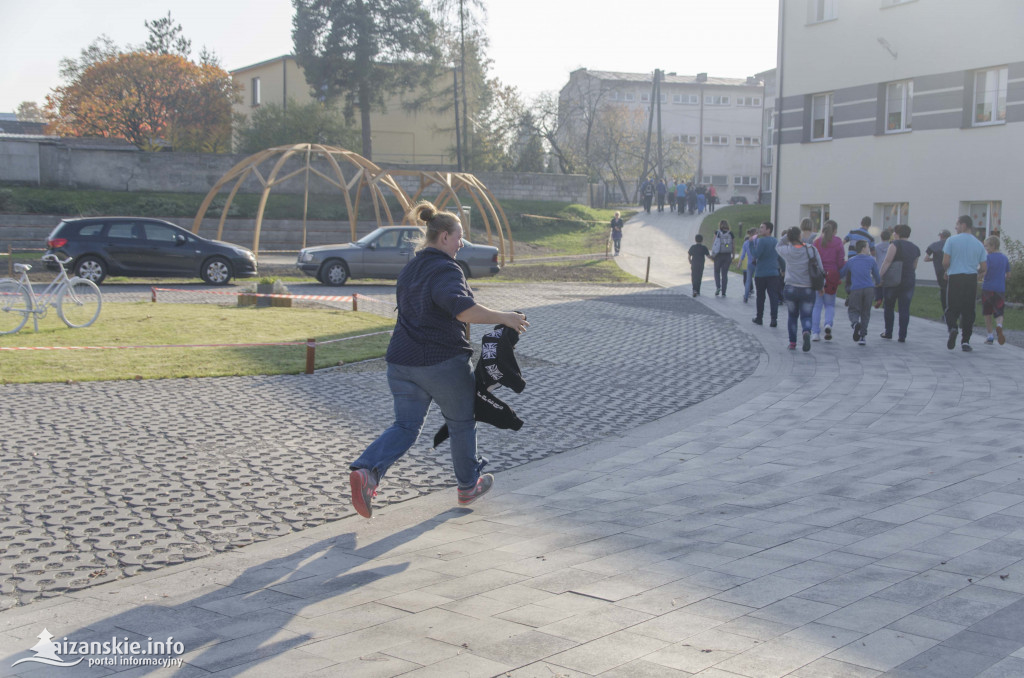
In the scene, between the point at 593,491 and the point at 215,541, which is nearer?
the point at 215,541

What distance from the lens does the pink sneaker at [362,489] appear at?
5133 millimetres

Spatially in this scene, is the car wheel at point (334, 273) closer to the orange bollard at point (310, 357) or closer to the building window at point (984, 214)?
the orange bollard at point (310, 357)

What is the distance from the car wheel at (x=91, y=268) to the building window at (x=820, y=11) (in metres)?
22.2

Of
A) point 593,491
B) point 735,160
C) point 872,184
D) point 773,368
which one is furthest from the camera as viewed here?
point 735,160

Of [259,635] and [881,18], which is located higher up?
[881,18]

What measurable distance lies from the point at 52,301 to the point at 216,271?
8.59m

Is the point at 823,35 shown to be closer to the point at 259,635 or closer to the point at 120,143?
the point at 259,635

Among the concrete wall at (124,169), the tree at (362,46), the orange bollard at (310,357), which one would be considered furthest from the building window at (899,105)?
the tree at (362,46)

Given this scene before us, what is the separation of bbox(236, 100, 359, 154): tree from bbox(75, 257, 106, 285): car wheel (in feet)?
73.2

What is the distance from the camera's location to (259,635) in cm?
381

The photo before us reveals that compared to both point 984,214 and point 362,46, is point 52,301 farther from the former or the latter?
point 362,46

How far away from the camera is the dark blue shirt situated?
518cm

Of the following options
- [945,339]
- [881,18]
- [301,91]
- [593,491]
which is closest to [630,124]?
[301,91]

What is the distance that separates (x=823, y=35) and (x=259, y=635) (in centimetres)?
2943
